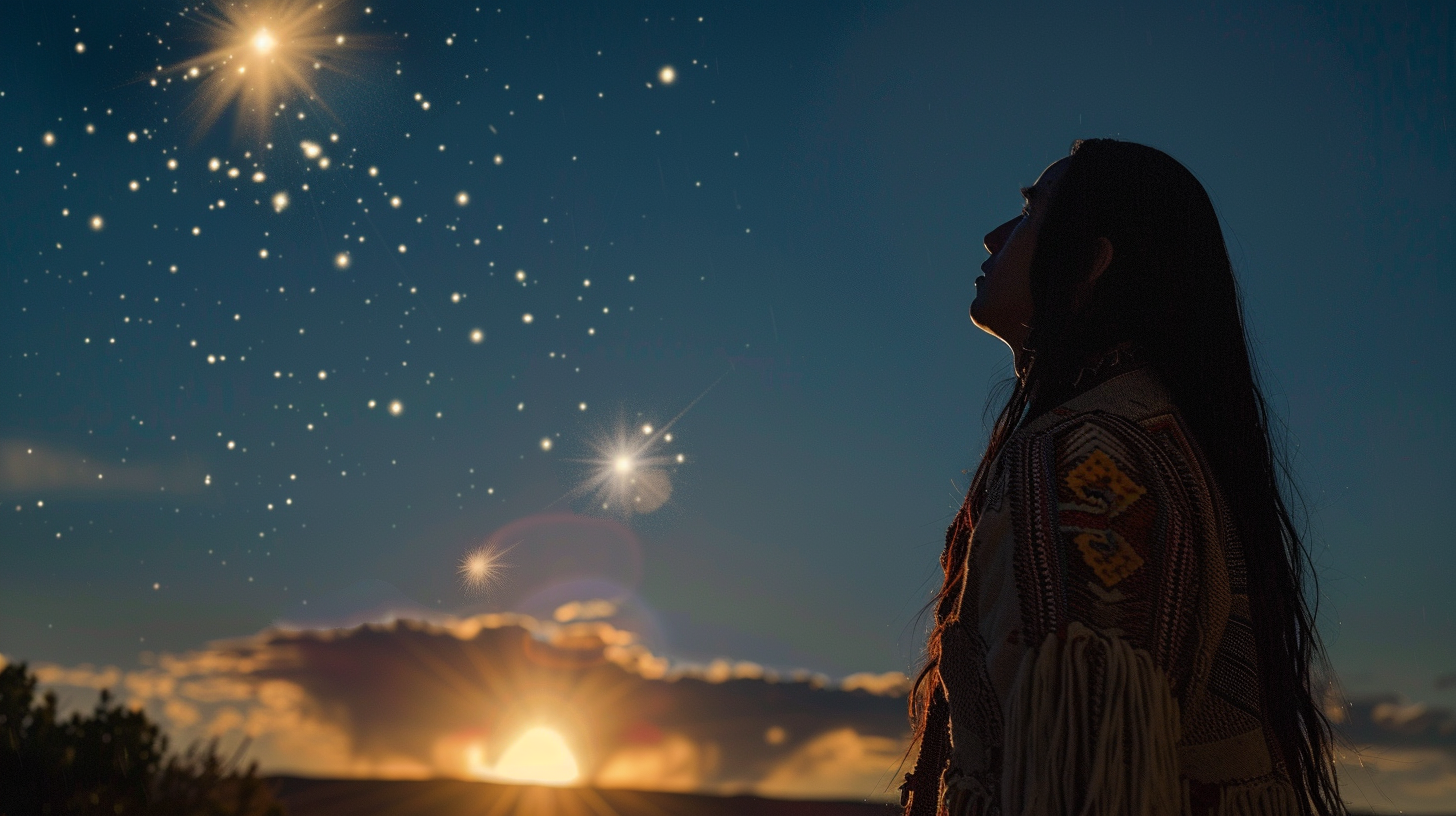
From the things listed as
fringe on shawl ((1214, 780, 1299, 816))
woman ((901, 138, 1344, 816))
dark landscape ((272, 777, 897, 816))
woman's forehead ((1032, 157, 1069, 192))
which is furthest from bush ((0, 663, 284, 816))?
dark landscape ((272, 777, 897, 816))

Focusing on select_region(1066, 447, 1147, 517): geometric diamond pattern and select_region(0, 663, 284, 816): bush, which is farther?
select_region(0, 663, 284, 816): bush

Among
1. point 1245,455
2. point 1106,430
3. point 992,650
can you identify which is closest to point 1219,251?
point 1245,455

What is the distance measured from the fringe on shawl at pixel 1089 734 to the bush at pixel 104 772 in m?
1.48

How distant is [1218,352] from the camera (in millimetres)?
1872

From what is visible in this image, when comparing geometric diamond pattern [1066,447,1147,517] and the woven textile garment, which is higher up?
geometric diamond pattern [1066,447,1147,517]

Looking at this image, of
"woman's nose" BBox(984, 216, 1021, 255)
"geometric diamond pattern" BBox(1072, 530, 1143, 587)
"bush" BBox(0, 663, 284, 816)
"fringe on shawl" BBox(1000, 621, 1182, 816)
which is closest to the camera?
"fringe on shawl" BBox(1000, 621, 1182, 816)

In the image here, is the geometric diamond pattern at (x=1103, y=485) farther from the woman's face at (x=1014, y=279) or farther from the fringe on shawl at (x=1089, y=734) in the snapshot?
the woman's face at (x=1014, y=279)

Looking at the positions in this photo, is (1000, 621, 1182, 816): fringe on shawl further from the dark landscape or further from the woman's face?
the dark landscape

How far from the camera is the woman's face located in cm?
205

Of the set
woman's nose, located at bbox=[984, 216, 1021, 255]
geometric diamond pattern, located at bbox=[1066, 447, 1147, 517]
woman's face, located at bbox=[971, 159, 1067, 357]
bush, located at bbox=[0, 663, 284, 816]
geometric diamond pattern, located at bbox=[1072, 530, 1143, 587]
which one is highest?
woman's nose, located at bbox=[984, 216, 1021, 255]

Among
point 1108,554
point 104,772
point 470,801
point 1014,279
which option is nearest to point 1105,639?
point 1108,554

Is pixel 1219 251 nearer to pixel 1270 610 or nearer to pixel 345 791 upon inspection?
pixel 1270 610

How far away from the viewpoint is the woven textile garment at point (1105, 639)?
4.23 ft

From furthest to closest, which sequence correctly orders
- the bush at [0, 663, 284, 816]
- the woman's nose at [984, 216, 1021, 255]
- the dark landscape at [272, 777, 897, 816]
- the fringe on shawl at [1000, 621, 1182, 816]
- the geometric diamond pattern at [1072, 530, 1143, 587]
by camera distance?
the dark landscape at [272, 777, 897, 816] → the woman's nose at [984, 216, 1021, 255] → the bush at [0, 663, 284, 816] → the geometric diamond pattern at [1072, 530, 1143, 587] → the fringe on shawl at [1000, 621, 1182, 816]
